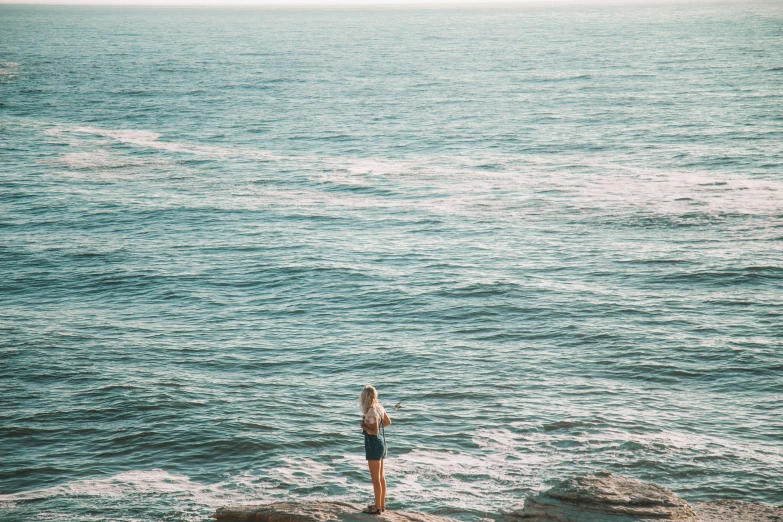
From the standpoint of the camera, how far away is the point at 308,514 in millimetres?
15891

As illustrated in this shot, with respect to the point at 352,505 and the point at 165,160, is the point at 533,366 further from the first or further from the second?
the point at 165,160

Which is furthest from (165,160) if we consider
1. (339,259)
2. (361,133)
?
(339,259)

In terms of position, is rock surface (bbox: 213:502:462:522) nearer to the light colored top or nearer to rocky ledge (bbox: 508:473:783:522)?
the light colored top

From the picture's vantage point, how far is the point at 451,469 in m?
22.1

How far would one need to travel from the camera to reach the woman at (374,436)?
52.4ft

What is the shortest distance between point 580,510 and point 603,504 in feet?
1.62

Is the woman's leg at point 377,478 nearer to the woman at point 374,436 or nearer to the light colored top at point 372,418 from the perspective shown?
the woman at point 374,436

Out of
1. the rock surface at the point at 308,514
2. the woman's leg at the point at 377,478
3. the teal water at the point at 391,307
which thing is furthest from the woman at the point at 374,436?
the teal water at the point at 391,307

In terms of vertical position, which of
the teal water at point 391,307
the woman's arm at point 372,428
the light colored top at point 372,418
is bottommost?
the teal water at point 391,307

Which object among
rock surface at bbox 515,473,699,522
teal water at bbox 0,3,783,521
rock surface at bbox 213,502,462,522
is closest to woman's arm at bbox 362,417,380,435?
rock surface at bbox 213,502,462,522

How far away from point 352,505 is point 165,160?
55709 mm

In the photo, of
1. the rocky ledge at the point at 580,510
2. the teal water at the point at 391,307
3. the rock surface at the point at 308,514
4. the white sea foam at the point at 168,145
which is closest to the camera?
the rock surface at the point at 308,514

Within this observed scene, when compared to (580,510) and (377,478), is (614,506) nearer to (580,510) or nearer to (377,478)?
(580,510)

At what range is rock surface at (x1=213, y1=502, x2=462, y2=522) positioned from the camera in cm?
1588
